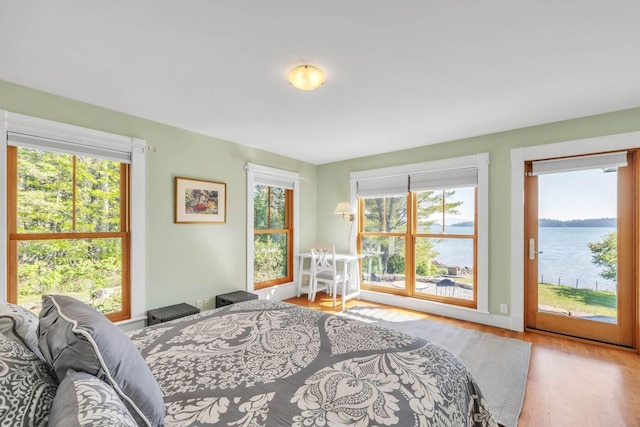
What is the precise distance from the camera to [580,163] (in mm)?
3059

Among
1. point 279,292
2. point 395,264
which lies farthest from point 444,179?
point 279,292

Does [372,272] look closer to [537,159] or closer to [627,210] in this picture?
[537,159]

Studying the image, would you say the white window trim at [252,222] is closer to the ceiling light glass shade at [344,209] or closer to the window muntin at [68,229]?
the ceiling light glass shade at [344,209]

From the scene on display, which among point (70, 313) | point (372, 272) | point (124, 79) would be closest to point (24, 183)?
point (124, 79)

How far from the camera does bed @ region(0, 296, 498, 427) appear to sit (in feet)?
2.71

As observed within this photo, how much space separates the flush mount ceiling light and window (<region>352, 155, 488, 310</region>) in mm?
2446

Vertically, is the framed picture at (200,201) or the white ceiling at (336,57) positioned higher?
the white ceiling at (336,57)

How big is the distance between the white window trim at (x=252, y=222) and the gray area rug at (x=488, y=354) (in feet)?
3.72

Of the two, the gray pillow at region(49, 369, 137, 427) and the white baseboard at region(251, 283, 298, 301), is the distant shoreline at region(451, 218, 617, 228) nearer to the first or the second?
the white baseboard at region(251, 283, 298, 301)

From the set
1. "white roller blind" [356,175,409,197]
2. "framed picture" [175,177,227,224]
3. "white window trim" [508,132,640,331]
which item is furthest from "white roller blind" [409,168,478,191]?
"framed picture" [175,177,227,224]

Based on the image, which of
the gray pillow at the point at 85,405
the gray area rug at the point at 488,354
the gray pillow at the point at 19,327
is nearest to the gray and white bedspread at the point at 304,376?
the gray pillow at the point at 85,405

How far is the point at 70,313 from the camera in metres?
0.95

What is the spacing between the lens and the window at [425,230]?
376 cm

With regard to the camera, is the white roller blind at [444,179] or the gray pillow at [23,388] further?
the white roller blind at [444,179]
